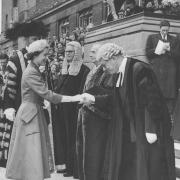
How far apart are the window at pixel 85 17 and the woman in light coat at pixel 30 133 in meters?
13.6

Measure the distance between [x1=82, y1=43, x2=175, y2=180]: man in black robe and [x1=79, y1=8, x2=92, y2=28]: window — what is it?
47.7ft

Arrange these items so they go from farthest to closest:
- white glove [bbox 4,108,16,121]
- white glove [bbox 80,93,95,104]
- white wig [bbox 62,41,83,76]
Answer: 1. white wig [bbox 62,41,83,76]
2. white glove [bbox 4,108,16,121]
3. white glove [bbox 80,93,95,104]

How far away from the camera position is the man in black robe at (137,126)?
396 centimetres

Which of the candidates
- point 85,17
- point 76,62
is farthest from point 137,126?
point 85,17

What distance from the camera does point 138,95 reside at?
4.01 m

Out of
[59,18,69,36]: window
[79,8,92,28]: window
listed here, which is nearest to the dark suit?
[79,8,92,28]: window

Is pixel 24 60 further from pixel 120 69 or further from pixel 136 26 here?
pixel 136 26

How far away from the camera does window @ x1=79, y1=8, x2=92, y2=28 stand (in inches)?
733

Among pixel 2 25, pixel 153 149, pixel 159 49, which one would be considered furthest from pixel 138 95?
pixel 2 25

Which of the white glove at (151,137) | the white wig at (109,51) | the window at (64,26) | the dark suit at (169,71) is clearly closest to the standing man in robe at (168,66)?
the dark suit at (169,71)

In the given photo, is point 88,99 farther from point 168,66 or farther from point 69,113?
point 168,66

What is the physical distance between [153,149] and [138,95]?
0.49 metres

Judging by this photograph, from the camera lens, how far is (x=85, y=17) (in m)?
19.2

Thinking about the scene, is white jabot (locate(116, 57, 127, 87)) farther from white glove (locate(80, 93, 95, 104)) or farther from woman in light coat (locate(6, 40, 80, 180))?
woman in light coat (locate(6, 40, 80, 180))
